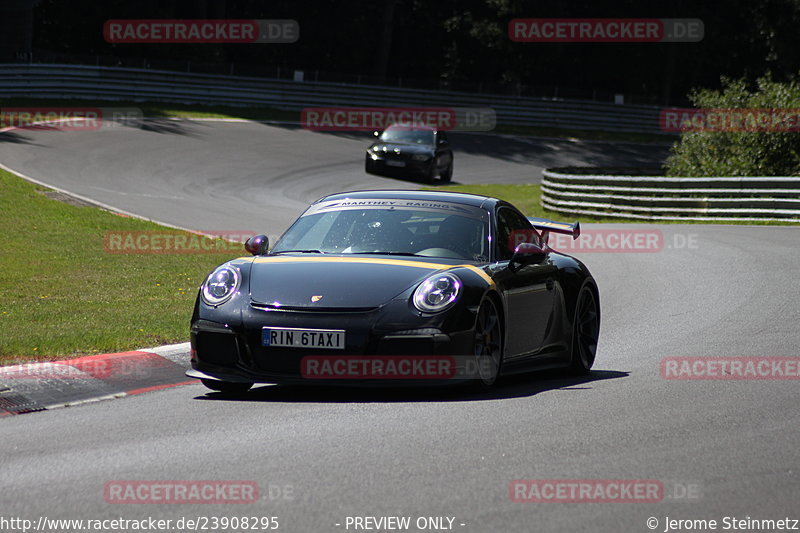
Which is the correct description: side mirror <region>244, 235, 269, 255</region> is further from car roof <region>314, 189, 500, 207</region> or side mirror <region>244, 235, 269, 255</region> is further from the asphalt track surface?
the asphalt track surface

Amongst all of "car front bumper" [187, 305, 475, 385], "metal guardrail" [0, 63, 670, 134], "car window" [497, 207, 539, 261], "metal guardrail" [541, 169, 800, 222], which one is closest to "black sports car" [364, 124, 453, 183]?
"metal guardrail" [541, 169, 800, 222]

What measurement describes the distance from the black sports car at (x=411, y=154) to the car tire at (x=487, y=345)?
2647cm

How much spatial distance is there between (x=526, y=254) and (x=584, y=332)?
4.13 feet

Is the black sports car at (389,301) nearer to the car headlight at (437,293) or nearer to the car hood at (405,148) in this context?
the car headlight at (437,293)

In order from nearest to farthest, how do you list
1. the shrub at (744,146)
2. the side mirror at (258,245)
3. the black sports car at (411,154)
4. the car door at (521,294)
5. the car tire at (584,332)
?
the car door at (521,294), the side mirror at (258,245), the car tire at (584,332), the shrub at (744,146), the black sports car at (411,154)

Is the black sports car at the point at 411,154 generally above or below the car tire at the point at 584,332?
below

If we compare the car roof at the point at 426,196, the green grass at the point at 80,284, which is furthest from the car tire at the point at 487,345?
the green grass at the point at 80,284

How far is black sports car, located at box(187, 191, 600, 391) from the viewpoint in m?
7.38

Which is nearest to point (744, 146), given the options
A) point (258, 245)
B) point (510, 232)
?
point (510, 232)

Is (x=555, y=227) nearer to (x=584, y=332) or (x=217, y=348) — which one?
(x=584, y=332)

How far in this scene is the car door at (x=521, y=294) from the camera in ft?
27.2

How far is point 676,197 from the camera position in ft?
90.7

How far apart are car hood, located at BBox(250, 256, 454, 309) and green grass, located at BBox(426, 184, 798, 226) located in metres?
18.6

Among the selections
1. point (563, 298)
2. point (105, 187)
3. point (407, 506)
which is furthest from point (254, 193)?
point (407, 506)
